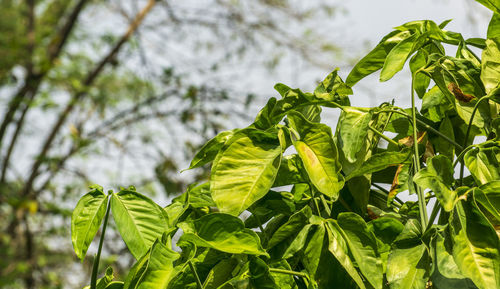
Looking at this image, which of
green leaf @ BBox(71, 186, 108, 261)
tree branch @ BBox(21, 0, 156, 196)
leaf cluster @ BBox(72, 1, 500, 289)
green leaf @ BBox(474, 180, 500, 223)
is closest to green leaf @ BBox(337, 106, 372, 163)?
leaf cluster @ BBox(72, 1, 500, 289)

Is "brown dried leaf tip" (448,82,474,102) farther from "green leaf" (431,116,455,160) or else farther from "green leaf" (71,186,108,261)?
"green leaf" (71,186,108,261)

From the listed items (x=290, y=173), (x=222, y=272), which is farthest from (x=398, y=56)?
(x=222, y=272)

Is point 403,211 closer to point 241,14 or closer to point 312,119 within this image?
point 312,119

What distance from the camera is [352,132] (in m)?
0.48

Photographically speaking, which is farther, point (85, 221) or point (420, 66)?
point (420, 66)

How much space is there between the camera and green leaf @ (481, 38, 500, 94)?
1.71 feet

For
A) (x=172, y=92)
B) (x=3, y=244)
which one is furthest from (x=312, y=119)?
(x=3, y=244)

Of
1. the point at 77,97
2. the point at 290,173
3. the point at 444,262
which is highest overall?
the point at 77,97

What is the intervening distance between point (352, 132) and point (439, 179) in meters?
0.08

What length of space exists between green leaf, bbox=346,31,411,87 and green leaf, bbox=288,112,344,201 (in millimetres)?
135

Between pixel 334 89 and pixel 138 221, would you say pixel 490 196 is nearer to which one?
pixel 334 89

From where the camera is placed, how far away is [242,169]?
17.8 inches

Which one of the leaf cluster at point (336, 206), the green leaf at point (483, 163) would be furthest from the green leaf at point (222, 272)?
the green leaf at point (483, 163)

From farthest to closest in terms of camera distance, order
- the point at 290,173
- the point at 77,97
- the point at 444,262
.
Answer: the point at 77,97 → the point at 290,173 → the point at 444,262
